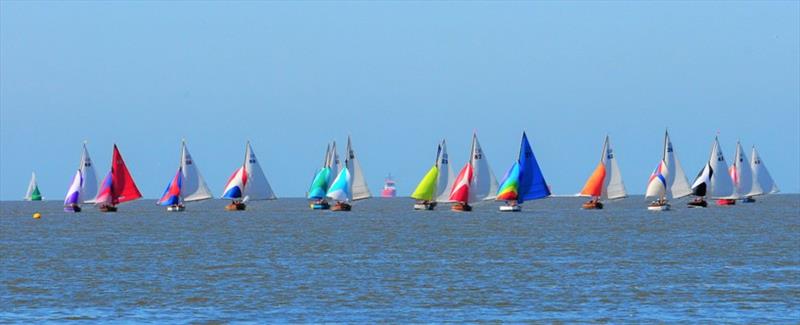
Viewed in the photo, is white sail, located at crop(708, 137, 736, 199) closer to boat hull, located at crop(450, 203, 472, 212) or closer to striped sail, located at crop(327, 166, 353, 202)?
boat hull, located at crop(450, 203, 472, 212)

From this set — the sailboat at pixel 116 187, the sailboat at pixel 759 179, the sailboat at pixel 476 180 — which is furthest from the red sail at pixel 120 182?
the sailboat at pixel 759 179

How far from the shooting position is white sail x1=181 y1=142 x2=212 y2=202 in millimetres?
164625

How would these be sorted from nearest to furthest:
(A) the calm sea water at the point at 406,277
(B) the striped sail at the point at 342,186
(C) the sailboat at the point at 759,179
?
(A) the calm sea water at the point at 406,277, (B) the striped sail at the point at 342,186, (C) the sailboat at the point at 759,179

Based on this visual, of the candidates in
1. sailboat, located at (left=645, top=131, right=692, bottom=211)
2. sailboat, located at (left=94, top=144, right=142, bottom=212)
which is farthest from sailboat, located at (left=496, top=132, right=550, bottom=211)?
sailboat, located at (left=94, top=144, right=142, bottom=212)

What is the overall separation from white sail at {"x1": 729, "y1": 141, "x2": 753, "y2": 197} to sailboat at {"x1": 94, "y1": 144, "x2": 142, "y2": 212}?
72544 millimetres

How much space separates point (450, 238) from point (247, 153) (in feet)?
241

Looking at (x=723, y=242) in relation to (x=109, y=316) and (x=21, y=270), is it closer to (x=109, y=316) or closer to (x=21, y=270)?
(x=21, y=270)

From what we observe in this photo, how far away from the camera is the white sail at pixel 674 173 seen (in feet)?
543

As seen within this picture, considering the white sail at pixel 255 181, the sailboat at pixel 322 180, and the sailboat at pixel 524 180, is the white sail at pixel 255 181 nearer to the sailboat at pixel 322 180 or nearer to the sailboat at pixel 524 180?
the sailboat at pixel 322 180

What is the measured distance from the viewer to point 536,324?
42531 mm

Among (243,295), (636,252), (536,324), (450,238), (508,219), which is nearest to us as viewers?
(536,324)

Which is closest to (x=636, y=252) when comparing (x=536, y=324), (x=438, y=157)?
(x=536, y=324)

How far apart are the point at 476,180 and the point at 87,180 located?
42.2 meters

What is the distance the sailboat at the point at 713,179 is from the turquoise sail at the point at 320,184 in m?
41.6
